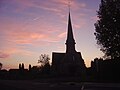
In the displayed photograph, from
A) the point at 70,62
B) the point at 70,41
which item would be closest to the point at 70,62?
the point at 70,62

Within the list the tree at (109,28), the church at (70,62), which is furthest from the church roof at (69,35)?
the tree at (109,28)

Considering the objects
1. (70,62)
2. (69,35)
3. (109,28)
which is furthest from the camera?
(69,35)

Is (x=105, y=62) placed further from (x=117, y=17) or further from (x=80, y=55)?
(x=80, y=55)

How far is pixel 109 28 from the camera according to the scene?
53.4 m

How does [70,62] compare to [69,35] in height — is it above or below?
below

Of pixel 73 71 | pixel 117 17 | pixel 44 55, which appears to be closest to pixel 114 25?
pixel 117 17

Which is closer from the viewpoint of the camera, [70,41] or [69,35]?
[70,41]

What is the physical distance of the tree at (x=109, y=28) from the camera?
52469 millimetres

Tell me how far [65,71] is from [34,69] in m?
41.2

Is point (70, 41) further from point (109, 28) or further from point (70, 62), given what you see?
point (109, 28)

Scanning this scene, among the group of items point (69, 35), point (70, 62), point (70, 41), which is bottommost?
point (70, 62)

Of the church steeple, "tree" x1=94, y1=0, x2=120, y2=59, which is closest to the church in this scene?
the church steeple

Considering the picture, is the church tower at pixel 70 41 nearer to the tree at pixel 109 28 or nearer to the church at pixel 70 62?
the church at pixel 70 62

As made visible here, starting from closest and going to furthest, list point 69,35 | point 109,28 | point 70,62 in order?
point 109,28 → point 70,62 → point 69,35
